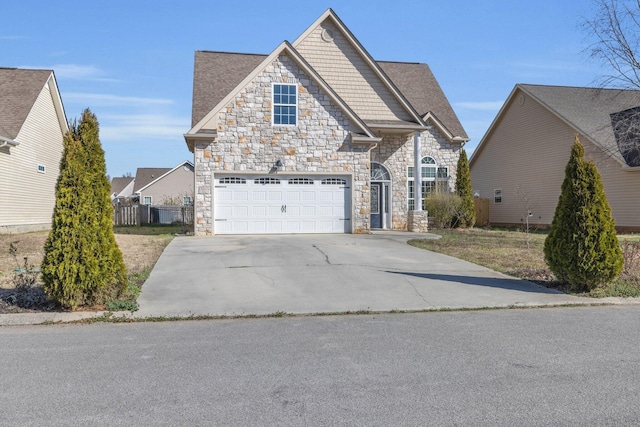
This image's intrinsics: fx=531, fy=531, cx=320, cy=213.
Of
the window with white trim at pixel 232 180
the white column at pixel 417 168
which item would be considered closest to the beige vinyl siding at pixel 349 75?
the white column at pixel 417 168

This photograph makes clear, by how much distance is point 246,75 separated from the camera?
24469 millimetres

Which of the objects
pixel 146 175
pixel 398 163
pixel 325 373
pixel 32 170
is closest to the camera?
pixel 325 373

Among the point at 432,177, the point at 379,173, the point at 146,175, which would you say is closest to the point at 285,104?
the point at 379,173

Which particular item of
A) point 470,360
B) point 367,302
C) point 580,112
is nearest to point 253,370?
point 470,360

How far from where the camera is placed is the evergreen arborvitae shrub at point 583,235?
929cm

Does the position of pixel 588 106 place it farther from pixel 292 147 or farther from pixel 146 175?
pixel 146 175

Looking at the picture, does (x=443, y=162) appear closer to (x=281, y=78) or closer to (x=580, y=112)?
(x=580, y=112)

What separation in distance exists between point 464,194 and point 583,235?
1618cm

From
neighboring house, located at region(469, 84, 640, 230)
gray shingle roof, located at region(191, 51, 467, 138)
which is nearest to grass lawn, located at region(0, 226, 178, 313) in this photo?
gray shingle roof, located at region(191, 51, 467, 138)

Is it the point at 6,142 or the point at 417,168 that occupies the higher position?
the point at 6,142

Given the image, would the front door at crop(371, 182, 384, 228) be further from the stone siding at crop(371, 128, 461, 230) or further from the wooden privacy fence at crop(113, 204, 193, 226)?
the wooden privacy fence at crop(113, 204, 193, 226)

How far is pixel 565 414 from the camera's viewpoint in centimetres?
409

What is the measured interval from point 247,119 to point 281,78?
1.90m

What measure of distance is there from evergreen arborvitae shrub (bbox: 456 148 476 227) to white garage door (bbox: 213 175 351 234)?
7792 mm
